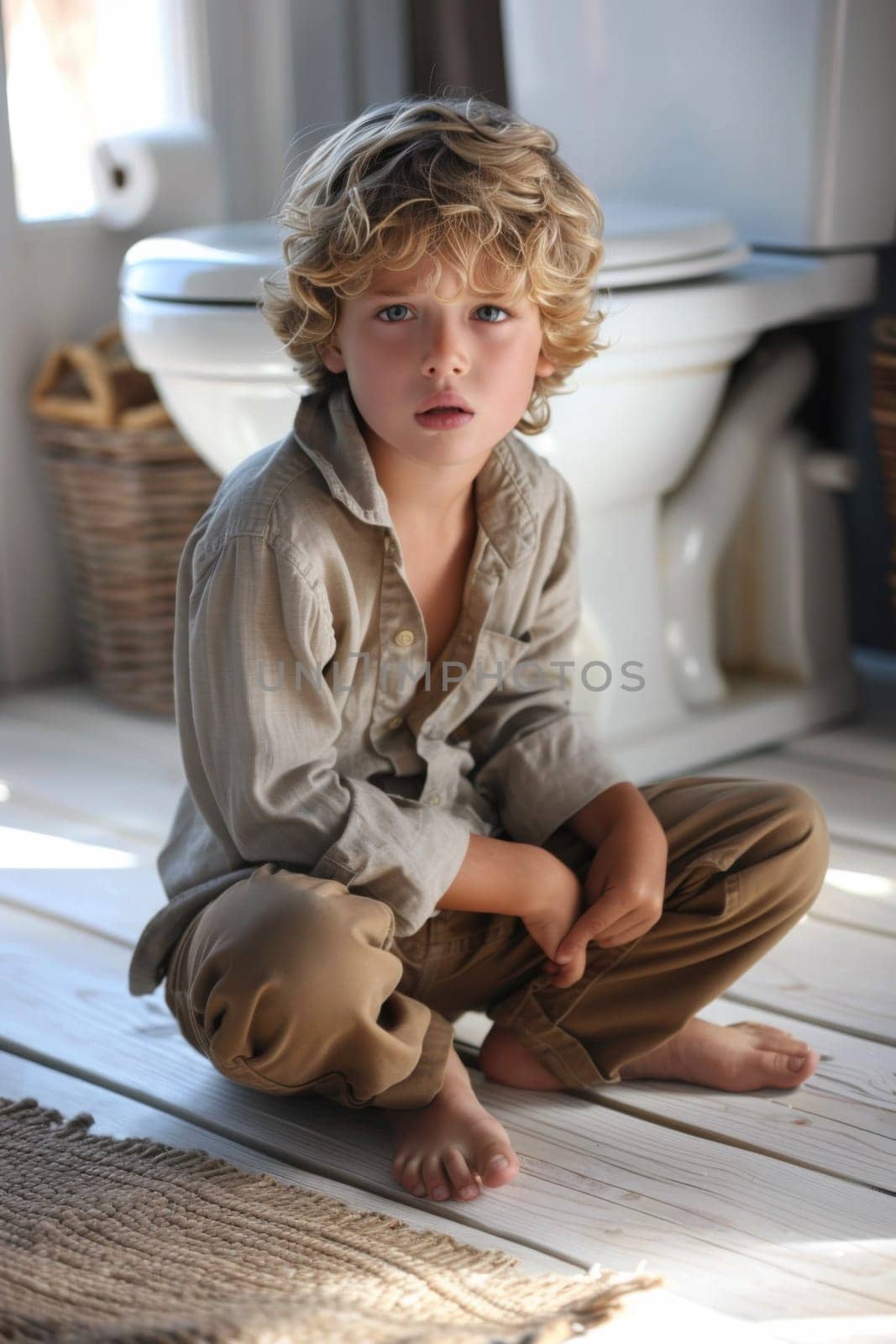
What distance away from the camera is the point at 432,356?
972 millimetres

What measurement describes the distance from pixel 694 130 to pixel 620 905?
1.01 meters

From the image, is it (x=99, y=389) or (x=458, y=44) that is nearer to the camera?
(x=99, y=389)

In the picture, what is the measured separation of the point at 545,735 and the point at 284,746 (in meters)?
0.22

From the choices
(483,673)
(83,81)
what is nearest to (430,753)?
(483,673)

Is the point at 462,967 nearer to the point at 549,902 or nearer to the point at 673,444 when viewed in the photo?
the point at 549,902

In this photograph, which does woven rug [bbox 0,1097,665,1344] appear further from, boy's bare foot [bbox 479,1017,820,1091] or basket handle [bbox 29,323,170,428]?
basket handle [bbox 29,323,170,428]

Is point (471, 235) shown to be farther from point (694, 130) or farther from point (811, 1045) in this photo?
point (694, 130)

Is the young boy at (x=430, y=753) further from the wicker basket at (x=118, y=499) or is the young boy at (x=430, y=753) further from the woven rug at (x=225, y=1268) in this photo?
the wicker basket at (x=118, y=499)

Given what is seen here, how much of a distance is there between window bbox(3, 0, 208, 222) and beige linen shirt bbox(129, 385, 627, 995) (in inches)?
41.7

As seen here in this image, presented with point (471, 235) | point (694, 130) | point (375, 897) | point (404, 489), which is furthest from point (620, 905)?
point (694, 130)

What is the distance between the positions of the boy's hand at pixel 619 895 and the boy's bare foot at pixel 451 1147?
0.35 ft

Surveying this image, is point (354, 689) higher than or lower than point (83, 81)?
lower

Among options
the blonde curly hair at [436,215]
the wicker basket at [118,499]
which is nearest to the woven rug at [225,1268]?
the blonde curly hair at [436,215]

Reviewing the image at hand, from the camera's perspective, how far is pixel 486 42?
2.12 metres
